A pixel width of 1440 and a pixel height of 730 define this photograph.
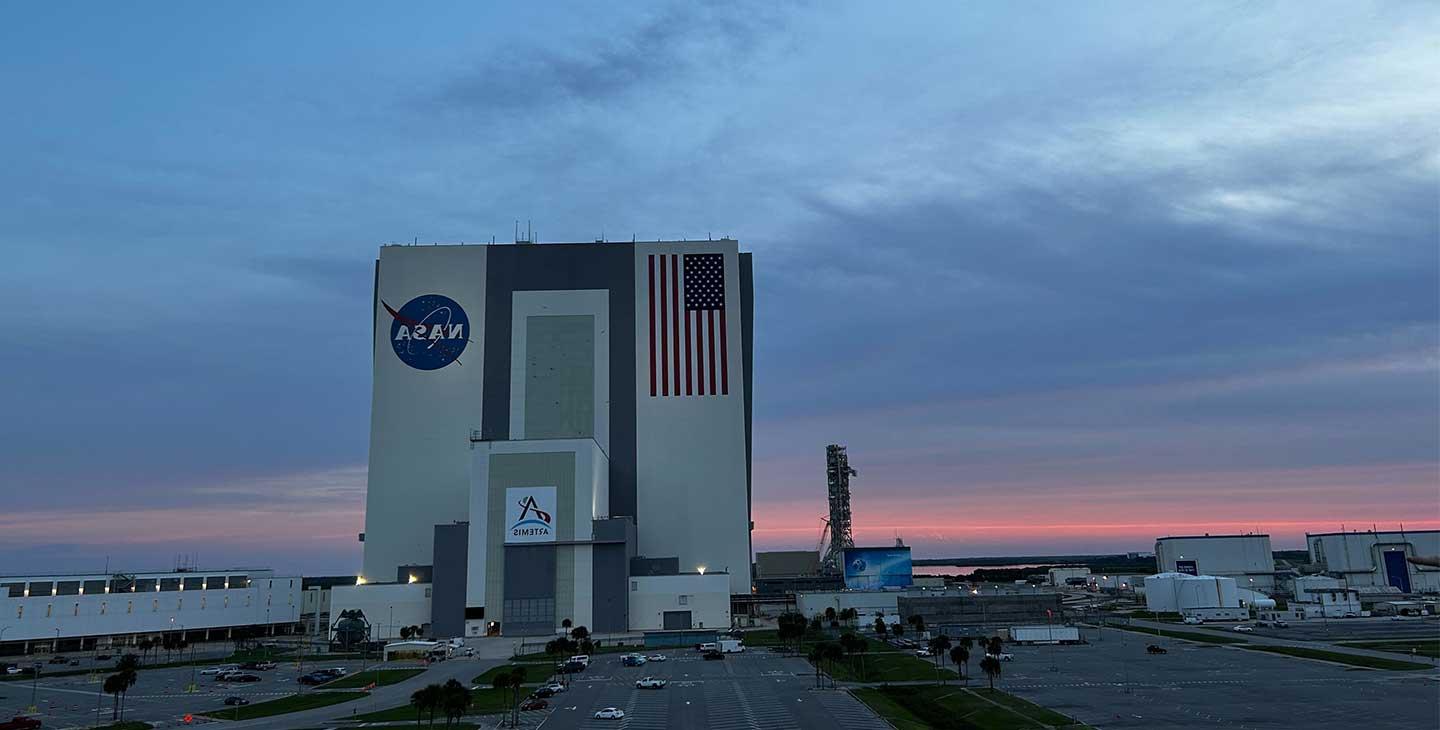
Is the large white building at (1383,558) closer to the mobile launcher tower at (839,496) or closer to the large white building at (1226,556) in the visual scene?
the large white building at (1226,556)

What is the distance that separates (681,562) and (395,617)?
111ft

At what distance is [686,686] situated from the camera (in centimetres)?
6381

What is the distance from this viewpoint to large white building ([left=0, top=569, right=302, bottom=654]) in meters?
98.2

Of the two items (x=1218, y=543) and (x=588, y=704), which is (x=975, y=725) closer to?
(x=588, y=704)

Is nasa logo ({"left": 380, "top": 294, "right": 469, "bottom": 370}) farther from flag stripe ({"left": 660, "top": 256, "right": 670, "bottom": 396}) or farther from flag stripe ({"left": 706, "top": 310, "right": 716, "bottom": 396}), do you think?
flag stripe ({"left": 706, "top": 310, "right": 716, "bottom": 396})

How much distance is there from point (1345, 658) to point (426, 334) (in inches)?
4014

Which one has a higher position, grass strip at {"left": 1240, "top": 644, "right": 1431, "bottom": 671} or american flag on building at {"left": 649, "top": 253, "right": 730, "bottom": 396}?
american flag on building at {"left": 649, "top": 253, "right": 730, "bottom": 396}

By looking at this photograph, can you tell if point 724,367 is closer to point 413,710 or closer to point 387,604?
point 387,604

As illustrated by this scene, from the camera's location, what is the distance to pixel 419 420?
118000mm

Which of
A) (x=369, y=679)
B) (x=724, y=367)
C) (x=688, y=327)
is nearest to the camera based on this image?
(x=369, y=679)

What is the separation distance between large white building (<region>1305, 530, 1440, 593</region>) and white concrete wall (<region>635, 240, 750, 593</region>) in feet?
362

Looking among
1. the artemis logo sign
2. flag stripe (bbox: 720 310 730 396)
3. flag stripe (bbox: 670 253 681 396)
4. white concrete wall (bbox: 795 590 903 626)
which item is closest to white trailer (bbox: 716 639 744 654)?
the artemis logo sign

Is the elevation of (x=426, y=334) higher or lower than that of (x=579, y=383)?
higher

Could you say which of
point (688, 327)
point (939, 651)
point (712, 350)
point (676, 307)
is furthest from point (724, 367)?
point (939, 651)
